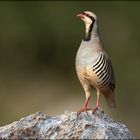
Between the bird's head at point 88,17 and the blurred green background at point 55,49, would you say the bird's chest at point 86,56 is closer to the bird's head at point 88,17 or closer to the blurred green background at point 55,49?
the bird's head at point 88,17

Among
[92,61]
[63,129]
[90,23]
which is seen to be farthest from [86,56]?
[63,129]

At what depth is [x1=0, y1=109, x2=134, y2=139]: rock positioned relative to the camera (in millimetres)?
8344

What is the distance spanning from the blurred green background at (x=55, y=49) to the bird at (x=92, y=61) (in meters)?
14.3

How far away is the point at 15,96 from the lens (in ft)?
84.4

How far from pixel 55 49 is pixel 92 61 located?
17.2 meters

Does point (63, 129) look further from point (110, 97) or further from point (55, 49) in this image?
point (55, 49)

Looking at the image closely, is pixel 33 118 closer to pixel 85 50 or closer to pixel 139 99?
pixel 85 50

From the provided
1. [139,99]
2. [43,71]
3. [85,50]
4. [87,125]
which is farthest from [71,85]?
[87,125]

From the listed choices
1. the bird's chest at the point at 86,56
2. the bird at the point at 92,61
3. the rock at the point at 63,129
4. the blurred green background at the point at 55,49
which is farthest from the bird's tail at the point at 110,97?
the blurred green background at the point at 55,49

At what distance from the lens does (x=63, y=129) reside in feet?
27.7

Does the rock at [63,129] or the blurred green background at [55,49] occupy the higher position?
the rock at [63,129]

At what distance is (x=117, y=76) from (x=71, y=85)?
99.7 inches

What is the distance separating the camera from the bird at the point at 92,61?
10.2 meters

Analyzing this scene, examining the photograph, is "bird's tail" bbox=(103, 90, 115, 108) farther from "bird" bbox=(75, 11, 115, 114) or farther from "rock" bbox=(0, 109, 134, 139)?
"rock" bbox=(0, 109, 134, 139)
